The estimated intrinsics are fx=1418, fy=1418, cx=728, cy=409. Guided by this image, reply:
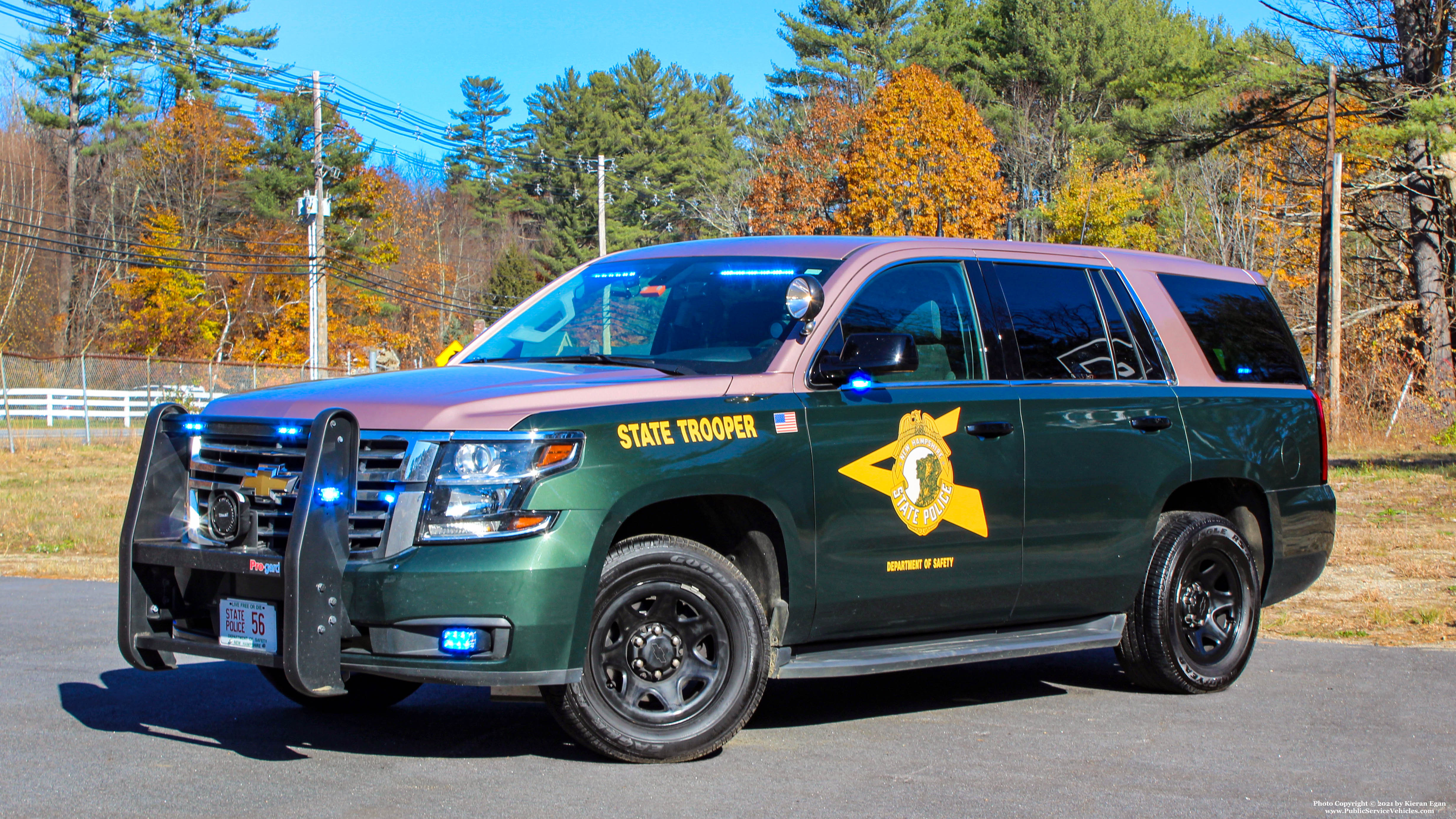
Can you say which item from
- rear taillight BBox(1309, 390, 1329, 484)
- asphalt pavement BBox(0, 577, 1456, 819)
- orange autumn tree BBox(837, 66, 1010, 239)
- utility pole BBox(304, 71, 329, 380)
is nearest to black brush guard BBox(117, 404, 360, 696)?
asphalt pavement BBox(0, 577, 1456, 819)

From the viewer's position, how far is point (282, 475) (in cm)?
503

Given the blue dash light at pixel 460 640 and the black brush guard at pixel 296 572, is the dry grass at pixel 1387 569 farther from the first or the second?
the black brush guard at pixel 296 572

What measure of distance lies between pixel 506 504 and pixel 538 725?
1624 mm

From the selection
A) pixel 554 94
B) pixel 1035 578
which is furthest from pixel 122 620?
pixel 554 94

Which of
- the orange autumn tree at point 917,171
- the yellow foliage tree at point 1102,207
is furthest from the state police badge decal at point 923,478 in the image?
the yellow foliage tree at point 1102,207

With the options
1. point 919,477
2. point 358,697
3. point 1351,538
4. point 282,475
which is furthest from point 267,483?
point 1351,538

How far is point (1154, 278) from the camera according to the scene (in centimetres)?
717

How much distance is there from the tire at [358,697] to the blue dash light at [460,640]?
1545 millimetres

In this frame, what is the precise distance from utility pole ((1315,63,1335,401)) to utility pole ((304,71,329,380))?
2532 cm

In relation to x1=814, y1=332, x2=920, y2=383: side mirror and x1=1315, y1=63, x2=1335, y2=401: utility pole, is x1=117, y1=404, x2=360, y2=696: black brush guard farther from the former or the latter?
x1=1315, y1=63, x2=1335, y2=401: utility pole

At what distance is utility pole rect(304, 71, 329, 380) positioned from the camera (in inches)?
1548

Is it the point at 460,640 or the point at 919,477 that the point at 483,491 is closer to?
the point at 460,640

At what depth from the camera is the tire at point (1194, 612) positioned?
22.1ft

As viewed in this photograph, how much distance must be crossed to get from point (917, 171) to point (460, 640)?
141ft
